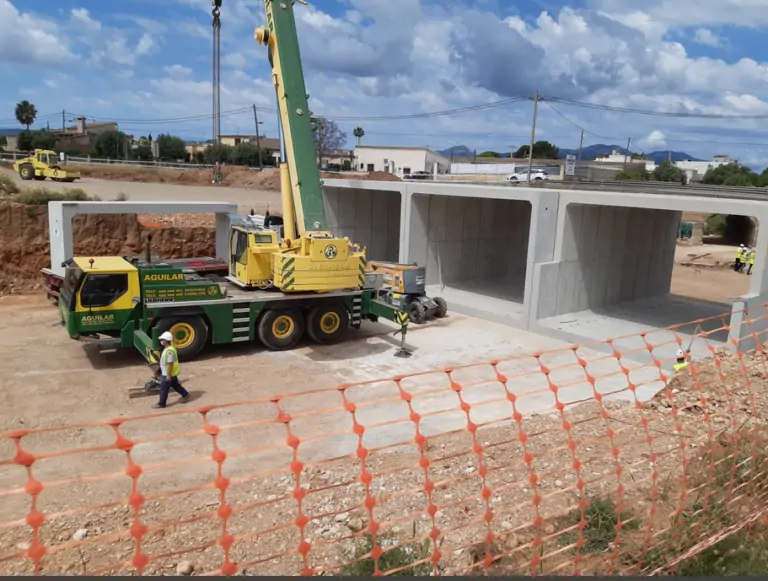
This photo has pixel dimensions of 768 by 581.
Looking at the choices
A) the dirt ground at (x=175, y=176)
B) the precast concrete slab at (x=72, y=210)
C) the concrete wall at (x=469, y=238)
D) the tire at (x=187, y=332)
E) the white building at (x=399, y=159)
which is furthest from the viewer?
the white building at (x=399, y=159)

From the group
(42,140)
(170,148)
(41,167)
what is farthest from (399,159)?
(41,167)

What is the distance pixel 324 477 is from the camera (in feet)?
26.5

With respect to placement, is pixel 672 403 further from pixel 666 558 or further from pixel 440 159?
pixel 440 159

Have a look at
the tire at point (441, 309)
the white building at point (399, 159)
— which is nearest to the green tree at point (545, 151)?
the white building at point (399, 159)

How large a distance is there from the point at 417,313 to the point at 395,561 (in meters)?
12.0

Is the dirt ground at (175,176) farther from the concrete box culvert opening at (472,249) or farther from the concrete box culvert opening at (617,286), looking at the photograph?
the concrete box culvert opening at (617,286)

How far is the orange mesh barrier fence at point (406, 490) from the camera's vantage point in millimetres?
5277

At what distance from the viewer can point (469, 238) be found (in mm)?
22203

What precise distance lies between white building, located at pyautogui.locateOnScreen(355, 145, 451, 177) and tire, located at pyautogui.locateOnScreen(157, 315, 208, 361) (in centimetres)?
5682

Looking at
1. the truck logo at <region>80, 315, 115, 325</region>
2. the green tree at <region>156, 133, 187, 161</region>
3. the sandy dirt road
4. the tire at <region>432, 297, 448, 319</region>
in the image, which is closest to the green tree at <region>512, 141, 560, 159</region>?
the green tree at <region>156, 133, 187, 161</region>

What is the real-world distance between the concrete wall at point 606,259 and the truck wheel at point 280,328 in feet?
20.8

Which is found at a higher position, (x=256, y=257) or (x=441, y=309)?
(x=256, y=257)

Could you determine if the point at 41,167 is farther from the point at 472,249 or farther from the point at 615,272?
the point at 615,272

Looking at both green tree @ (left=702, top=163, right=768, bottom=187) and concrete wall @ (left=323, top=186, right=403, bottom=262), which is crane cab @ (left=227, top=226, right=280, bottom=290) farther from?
green tree @ (left=702, top=163, right=768, bottom=187)
